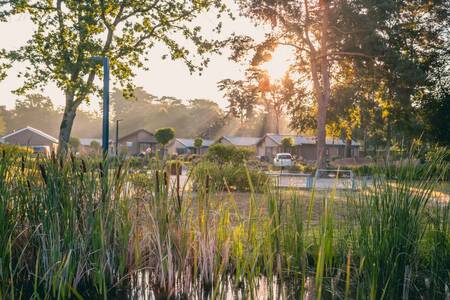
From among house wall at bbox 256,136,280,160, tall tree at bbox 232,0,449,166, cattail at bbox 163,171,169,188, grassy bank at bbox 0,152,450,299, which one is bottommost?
grassy bank at bbox 0,152,450,299

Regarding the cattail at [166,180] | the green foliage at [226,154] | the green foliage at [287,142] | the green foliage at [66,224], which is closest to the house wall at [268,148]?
the green foliage at [287,142]

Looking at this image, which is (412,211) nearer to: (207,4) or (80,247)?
(80,247)

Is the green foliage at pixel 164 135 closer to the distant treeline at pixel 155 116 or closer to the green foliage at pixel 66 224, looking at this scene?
the green foliage at pixel 66 224

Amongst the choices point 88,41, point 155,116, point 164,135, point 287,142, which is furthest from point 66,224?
point 155,116

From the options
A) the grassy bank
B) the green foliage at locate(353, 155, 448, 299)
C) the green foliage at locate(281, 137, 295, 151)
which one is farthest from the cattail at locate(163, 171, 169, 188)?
the green foliage at locate(281, 137, 295, 151)

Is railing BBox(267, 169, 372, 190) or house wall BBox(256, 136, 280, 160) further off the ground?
house wall BBox(256, 136, 280, 160)

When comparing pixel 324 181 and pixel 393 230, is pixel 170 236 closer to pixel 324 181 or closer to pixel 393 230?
pixel 393 230

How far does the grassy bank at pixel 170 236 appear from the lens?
336 centimetres

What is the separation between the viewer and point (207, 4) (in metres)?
19.7

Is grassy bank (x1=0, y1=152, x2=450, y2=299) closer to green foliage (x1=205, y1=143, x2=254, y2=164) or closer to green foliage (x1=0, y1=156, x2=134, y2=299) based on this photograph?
green foliage (x1=0, y1=156, x2=134, y2=299)

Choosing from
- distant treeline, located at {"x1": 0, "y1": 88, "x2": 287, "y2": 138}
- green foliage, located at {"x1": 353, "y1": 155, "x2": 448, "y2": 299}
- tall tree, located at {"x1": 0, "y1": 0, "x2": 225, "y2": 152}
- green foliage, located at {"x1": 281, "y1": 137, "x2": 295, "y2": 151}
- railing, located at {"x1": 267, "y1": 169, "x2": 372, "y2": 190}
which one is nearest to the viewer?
green foliage, located at {"x1": 353, "y1": 155, "x2": 448, "y2": 299}

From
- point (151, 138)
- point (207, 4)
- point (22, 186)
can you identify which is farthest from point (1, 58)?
point (151, 138)

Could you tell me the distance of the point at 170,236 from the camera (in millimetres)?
3824

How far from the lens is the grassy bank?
11.0 feet
